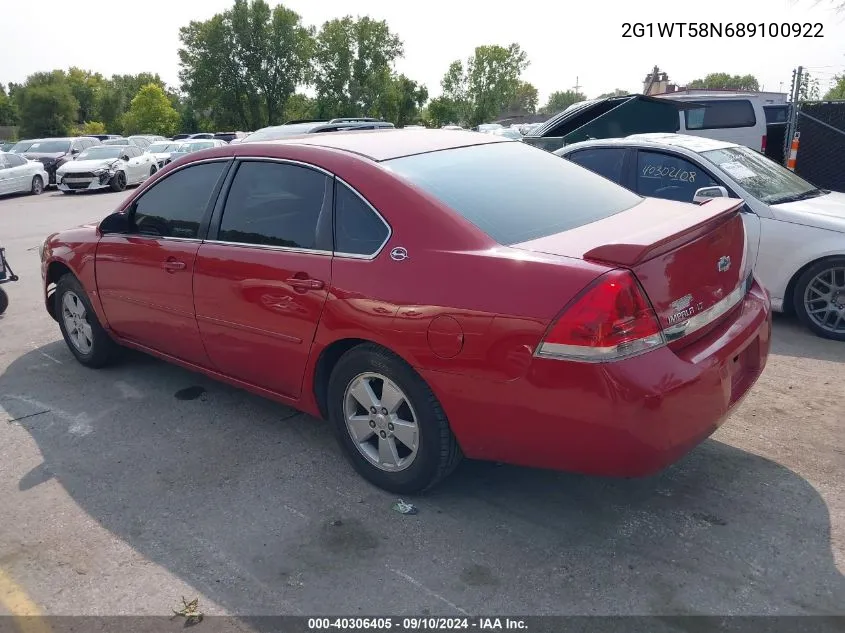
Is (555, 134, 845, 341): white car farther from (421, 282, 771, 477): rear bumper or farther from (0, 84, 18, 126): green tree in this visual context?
(0, 84, 18, 126): green tree

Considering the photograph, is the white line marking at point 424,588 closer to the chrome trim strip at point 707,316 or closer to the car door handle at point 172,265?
the chrome trim strip at point 707,316

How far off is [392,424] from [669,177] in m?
4.24

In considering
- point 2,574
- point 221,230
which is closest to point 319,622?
point 2,574

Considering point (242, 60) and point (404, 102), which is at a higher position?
point (242, 60)

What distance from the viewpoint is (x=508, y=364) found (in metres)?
2.82

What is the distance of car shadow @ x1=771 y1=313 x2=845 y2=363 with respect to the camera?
5.22m

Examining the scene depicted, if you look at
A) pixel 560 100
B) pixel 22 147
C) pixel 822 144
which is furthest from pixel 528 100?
pixel 822 144

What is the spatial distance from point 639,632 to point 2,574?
8.55ft

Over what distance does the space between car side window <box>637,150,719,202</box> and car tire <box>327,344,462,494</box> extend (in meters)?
3.95

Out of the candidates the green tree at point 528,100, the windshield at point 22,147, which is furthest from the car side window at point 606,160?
the green tree at point 528,100

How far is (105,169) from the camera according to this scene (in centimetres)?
2173

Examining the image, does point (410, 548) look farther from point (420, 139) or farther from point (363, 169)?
point (420, 139)

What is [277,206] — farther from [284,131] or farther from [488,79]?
[488,79]

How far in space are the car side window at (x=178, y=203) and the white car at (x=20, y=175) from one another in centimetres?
1889
